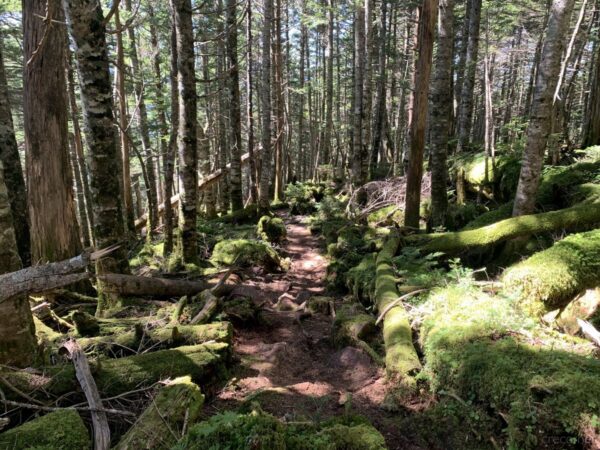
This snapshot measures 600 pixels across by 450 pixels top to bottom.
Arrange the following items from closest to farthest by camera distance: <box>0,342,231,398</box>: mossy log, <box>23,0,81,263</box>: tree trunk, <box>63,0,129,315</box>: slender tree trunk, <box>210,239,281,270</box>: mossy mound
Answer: <box>0,342,231,398</box>: mossy log
<box>63,0,129,315</box>: slender tree trunk
<box>23,0,81,263</box>: tree trunk
<box>210,239,281,270</box>: mossy mound

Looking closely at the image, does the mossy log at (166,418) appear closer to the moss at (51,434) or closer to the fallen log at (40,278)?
the moss at (51,434)

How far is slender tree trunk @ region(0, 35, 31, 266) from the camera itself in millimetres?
6645

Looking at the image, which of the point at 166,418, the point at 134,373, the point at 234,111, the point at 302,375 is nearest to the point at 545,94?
the point at 302,375

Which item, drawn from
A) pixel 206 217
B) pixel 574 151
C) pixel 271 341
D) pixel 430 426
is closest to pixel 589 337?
pixel 430 426

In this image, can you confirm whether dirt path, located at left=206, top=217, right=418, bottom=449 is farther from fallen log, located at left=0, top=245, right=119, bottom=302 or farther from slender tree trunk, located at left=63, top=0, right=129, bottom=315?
slender tree trunk, located at left=63, top=0, right=129, bottom=315

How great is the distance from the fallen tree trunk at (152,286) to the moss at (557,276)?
16.3ft

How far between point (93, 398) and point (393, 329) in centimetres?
351

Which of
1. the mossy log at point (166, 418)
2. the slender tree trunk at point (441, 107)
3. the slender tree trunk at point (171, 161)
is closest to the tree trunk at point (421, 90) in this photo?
the slender tree trunk at point (441, 107)

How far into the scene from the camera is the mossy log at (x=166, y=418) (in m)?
2.91

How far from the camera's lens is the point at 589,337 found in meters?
4.09

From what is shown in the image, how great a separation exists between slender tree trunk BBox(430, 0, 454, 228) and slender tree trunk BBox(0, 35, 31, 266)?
27.3ft

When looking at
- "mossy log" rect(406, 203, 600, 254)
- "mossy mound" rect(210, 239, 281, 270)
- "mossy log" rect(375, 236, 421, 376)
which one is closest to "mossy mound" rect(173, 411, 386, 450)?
"mossy log" rect(375, 236, 421, 376)

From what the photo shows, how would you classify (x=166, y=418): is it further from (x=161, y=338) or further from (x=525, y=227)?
(x=525, y=227)

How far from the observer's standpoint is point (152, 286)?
6.81 m
